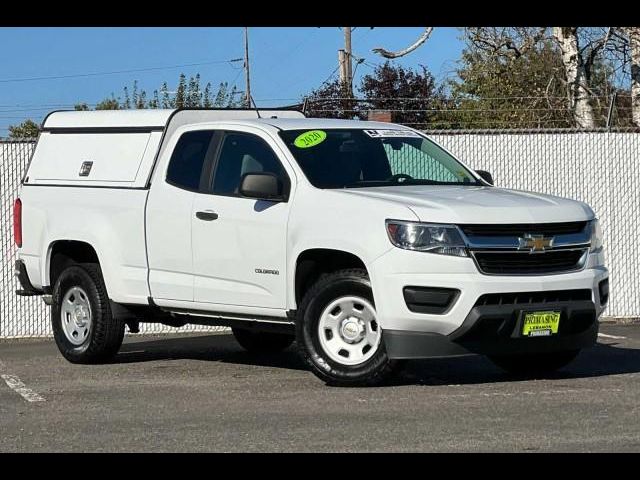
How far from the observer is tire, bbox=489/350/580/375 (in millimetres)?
10461

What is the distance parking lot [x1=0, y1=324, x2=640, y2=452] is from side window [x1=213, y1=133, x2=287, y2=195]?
1559 millimetres

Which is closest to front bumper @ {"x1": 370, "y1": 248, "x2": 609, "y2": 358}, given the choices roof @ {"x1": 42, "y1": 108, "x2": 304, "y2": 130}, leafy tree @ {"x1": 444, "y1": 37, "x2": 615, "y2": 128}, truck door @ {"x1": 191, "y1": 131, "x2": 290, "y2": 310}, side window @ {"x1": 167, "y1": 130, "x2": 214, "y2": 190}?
truck door @ {"x1": 191, "y1": 131, "x2": 290, "y2": 310}

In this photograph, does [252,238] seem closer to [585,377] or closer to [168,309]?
[168,309]

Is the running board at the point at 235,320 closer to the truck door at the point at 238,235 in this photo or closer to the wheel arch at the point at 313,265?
the truck door at the point at 238,235

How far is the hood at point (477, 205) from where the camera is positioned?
9.37 metres

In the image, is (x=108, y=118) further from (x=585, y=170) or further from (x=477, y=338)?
(x=585, y=170)

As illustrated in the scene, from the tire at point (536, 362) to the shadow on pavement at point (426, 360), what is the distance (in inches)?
3.4

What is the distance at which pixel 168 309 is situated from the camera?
11219 mm

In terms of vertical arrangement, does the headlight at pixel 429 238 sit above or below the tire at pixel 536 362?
above

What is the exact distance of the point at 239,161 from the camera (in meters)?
10.8

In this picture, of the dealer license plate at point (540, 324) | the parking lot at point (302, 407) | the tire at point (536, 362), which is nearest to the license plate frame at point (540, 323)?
the dealer license plate at point (540, 324)

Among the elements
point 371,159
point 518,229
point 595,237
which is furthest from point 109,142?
point 595,237

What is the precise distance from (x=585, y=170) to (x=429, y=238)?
22.6ft
